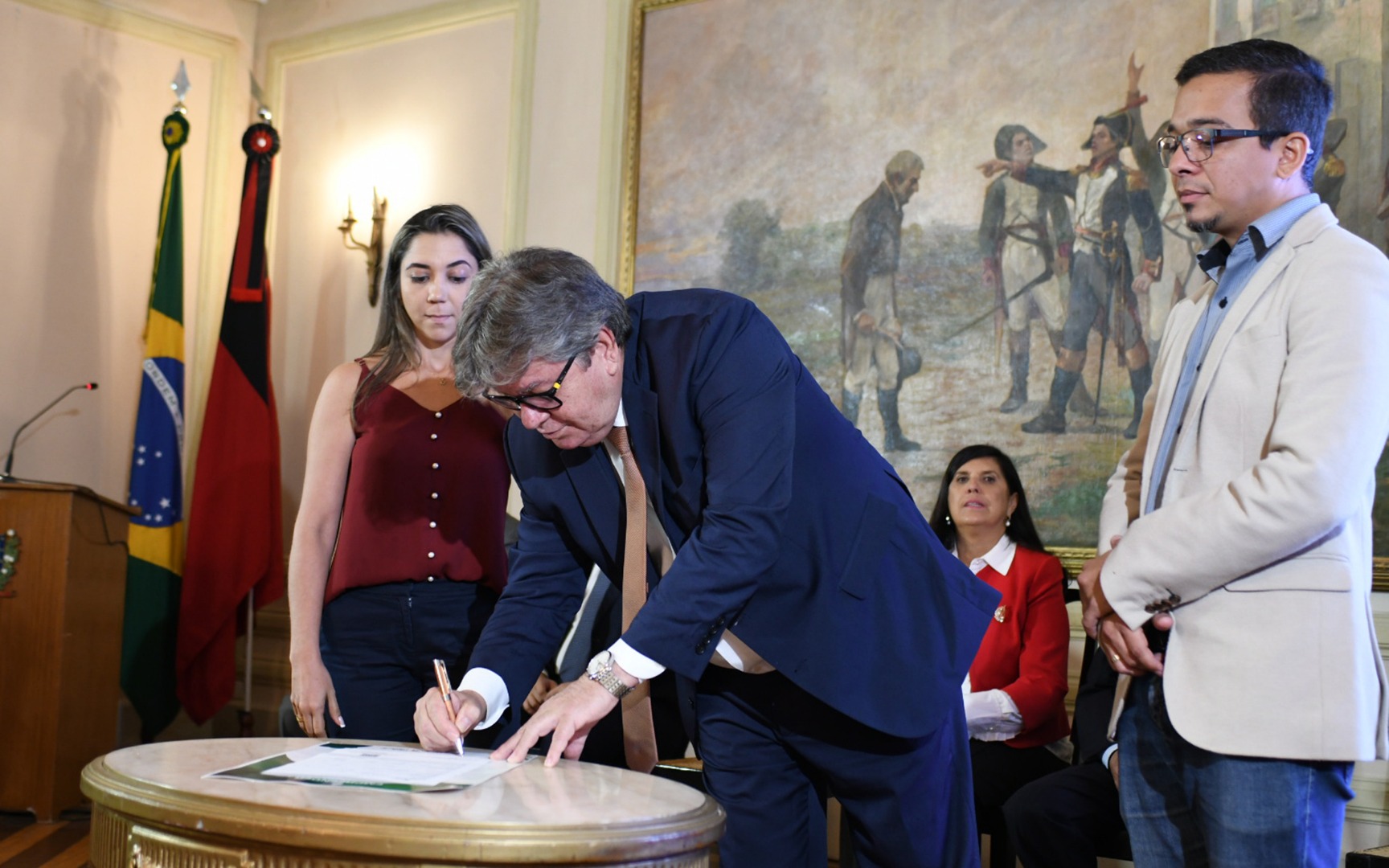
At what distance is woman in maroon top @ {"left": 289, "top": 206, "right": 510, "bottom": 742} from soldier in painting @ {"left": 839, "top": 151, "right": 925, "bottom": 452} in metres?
1.99

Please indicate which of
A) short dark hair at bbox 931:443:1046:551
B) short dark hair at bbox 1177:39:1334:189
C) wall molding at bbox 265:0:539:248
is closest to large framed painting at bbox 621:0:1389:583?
short dark hair at bbox 931:443:1046:551

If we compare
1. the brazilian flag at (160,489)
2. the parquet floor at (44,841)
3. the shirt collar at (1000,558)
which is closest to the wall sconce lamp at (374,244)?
the brazilian flag at (160,489)

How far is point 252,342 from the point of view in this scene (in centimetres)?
A: 553

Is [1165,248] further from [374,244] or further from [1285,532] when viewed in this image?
[374,244]

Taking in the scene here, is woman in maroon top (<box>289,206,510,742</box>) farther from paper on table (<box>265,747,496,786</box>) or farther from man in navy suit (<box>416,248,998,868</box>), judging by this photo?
paper on table (<box>265,747,496,786</box>)

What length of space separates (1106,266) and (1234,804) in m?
2.66

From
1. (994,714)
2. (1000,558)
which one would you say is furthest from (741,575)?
(1000,558)

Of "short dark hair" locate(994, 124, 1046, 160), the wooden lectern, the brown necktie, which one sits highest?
"short dark hair" locate(994, 124, 1046, 160)

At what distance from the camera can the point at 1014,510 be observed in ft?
12.4

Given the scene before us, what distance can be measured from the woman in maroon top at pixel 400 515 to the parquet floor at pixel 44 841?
5.52ft

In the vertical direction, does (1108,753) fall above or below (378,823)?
below

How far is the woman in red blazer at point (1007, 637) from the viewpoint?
3.29 m

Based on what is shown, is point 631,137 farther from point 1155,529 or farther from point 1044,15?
point 1155,529

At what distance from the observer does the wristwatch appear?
1.78 m
